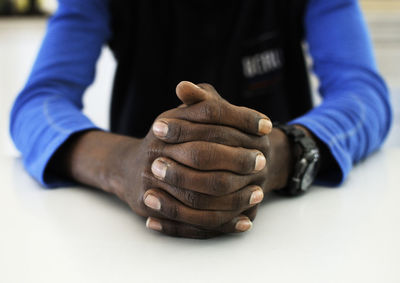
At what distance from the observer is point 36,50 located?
10.8ft

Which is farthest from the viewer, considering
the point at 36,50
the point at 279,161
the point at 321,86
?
the point at 36,50

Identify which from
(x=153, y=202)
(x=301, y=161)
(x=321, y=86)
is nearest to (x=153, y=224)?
(x=153, y=202)

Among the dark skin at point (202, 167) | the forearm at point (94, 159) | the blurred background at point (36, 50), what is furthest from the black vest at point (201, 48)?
the dark skin at point (202, 167)

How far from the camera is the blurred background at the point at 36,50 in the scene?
1991 millimetres

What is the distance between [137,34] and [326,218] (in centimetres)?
69

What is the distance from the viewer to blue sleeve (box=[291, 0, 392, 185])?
2.47 ft

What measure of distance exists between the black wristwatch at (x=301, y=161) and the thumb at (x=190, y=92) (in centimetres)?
22

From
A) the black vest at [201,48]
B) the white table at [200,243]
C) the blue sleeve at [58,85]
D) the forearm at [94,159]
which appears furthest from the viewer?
the black vest at [201,48]

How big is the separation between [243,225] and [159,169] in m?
0.12

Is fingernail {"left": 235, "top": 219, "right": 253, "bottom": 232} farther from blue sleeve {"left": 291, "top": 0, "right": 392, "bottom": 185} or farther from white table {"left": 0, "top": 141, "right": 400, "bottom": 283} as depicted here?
blue sleeve {"left": 291, "top": 0, "right": 392, "bottom": 185}

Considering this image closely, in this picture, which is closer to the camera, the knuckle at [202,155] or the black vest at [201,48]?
the knuckle at [202,155]

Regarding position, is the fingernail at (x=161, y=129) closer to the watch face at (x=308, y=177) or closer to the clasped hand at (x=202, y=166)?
the clasped hand at (x=202, y=166)

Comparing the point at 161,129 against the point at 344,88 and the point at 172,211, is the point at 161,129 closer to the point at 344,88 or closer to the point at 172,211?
the point at 172,211

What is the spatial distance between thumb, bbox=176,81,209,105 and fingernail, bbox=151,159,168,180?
8cm
